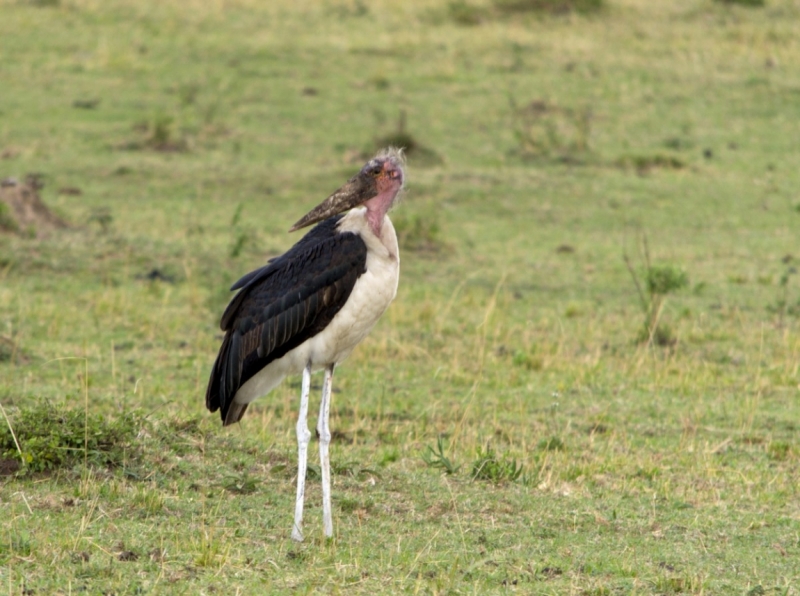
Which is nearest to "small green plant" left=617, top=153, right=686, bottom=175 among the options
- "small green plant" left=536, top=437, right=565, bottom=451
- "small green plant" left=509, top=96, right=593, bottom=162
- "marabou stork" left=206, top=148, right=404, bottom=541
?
"small green plant" left=509, top=96, right=593, bottom=162

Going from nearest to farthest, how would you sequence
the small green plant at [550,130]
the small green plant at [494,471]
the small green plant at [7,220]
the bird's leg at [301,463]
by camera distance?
the bird's leg at [301,463], the small green plant at [494,471], the small green plant at [7,220], the small green plant at [550,130]

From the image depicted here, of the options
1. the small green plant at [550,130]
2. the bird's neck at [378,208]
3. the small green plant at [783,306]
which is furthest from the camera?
the small green plant at [550,130]

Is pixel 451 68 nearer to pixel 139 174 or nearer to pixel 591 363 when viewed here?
pixel 139 174

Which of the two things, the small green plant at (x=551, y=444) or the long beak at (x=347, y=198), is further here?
the small green plant at (x=551, y=444)

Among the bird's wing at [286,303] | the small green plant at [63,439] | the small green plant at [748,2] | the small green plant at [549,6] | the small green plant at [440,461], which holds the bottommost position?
the small green plant at [440,461]

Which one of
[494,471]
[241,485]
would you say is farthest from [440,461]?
[241,485]

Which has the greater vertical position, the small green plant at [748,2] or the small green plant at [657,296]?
the small green plant at [748,2]

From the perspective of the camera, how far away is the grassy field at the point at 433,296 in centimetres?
538

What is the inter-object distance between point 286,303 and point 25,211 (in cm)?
774

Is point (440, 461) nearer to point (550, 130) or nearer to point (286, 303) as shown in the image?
point (286, 303)

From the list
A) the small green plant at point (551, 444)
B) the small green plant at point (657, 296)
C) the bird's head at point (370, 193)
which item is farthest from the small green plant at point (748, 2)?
the bird's head at point (370, 193)

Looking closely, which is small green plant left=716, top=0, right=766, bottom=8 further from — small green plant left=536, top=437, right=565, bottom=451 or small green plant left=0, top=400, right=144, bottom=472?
small green plant left=0, top=400, right=144, bottom=472

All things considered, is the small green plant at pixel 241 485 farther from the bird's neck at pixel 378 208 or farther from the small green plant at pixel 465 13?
the small green plant at pixel 465 13

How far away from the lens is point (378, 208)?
222 inches
